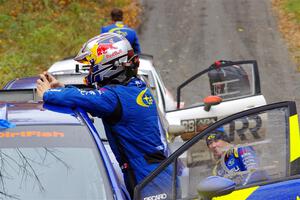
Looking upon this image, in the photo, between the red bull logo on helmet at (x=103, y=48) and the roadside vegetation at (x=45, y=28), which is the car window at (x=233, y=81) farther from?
the roadside vegetation at (x=45, y=28)

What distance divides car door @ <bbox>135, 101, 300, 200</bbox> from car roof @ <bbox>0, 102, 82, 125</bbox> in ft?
2.95

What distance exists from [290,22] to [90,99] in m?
16.4

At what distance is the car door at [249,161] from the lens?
192 inches

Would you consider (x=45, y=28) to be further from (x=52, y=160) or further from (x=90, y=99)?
(x=52, y=160)

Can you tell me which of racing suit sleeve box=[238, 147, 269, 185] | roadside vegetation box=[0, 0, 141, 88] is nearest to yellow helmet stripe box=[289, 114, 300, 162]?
racing suit sleeve box=[238, 147, 269, 185]

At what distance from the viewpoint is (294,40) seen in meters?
19.8

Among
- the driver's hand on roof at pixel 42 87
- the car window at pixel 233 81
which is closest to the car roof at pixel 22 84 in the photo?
the car window at pixel 233 81

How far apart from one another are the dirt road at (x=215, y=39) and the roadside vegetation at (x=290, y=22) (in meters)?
0.19

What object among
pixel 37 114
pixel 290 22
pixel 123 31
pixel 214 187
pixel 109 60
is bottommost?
pixel 214 187

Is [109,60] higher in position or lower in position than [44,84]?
higher

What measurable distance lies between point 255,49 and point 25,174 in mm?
14522

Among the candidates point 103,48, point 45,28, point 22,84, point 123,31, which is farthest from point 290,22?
point 103,48

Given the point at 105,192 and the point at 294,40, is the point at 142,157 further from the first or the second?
the point at 294,40

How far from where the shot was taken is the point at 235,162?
499 cm
